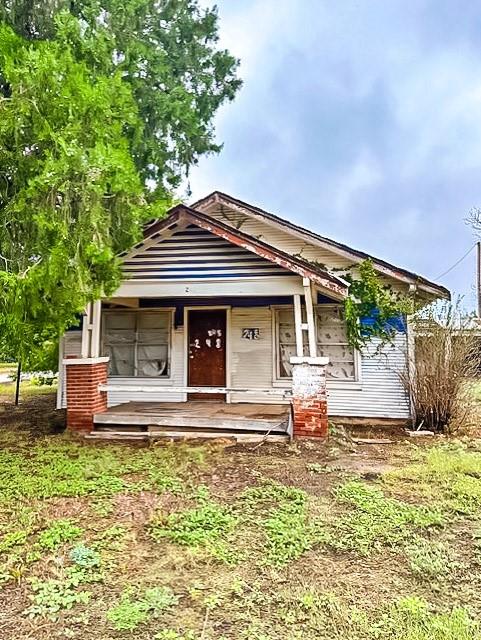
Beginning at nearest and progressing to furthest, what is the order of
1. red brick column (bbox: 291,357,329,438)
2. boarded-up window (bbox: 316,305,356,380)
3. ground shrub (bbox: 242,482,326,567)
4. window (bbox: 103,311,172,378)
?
ground shrub (bbox: 242,482,326,567)
red brick column (bbox: 291,357,329,438)
boarded-up window (bbox: 316,305,356,380)
window (bbox: 103,311,172,378)

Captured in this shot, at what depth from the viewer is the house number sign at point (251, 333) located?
33.3ft

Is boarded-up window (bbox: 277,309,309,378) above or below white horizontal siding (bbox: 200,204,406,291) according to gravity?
below

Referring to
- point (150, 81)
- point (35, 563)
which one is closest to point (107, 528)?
point (35, 563)

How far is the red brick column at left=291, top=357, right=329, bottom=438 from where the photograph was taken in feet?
24.1

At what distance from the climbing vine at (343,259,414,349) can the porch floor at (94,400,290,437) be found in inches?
89.7

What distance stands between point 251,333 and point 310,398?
310 centimetres

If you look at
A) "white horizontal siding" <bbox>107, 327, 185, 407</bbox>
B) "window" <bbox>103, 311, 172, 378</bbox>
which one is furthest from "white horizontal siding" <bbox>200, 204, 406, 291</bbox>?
"white horizontal siding" <bbox>107, 327, 185, 407</bbox>

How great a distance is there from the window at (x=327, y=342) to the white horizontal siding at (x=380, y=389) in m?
0.32

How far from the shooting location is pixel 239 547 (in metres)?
3.84

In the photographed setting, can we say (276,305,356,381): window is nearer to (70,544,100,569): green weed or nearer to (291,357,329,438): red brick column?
(291,357,329,438): red brick column

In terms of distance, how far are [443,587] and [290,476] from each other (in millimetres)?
2648

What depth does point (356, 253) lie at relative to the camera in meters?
9.56

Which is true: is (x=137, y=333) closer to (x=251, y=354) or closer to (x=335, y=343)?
(x=251, y=354)

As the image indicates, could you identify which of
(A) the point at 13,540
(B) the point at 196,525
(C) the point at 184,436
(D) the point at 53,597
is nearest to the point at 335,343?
(C) the point at 184,436
